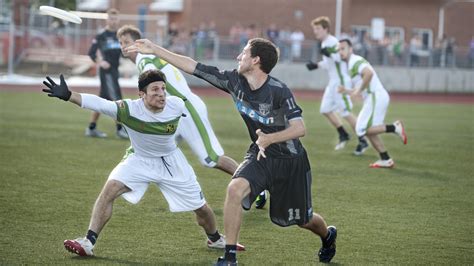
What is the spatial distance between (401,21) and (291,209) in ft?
134

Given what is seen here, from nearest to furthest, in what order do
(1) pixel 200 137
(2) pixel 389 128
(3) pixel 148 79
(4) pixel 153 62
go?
(3) pixel 148 79
(1) pixel 200 137
(4) pixel 153 62
(2) pixel 389 128

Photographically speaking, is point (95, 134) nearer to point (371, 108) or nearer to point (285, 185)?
point (371, 108)

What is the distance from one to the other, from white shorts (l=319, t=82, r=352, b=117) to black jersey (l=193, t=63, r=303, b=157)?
8398mm

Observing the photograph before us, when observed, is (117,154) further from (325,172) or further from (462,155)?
(462,155)

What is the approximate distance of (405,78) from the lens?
3659 cm

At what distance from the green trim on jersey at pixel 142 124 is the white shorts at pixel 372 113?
651 cm

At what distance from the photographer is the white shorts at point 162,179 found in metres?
7.25

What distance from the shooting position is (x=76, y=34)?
3666 centimetres

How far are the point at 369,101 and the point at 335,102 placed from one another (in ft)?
5.75

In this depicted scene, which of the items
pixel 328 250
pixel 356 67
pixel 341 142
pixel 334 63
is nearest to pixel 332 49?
pixel 334 63

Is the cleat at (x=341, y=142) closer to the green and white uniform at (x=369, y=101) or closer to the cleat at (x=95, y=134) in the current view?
the green and white uniform at (x=369, y=101)

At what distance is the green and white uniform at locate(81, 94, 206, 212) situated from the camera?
23.6 feet

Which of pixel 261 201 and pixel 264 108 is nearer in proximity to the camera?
pixel 264 108

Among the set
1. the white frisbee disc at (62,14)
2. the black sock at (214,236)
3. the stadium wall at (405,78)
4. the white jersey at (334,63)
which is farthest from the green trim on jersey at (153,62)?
the stadium wall at (405,78)
